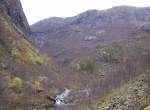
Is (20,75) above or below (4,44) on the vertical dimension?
below

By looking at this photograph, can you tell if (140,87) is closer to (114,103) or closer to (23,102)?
(114,103)

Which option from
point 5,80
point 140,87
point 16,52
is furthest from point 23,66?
point 140,87

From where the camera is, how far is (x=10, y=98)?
346 ft

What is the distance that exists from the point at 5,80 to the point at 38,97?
14027mm

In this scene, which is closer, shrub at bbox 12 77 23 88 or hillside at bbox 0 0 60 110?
hillside at bbox 0 0 60 110

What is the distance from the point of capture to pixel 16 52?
162 m

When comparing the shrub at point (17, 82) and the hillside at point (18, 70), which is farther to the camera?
the shrub at point (17, 82)

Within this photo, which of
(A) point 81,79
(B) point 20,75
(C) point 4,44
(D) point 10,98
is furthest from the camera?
(A) point 81,79

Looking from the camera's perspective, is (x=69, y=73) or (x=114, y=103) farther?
(x=69, y=73)

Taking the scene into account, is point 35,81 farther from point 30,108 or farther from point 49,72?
point 30,108

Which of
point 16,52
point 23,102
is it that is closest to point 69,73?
point 16,52

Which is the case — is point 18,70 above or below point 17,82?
above

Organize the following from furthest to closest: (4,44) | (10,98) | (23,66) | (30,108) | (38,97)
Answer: (4,44) < (23,66) < (38,97) < (10,98) < (30,108)

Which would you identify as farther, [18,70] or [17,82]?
[18,70]
